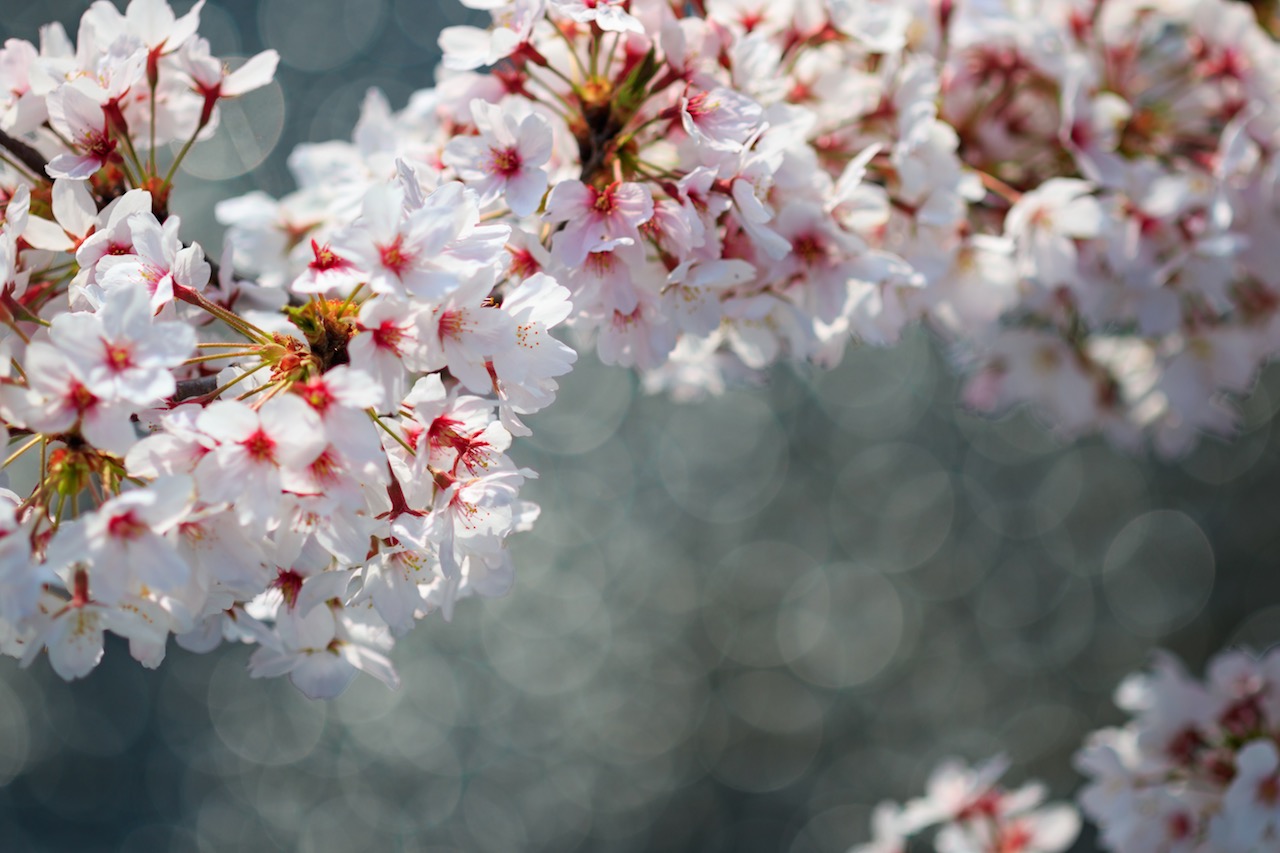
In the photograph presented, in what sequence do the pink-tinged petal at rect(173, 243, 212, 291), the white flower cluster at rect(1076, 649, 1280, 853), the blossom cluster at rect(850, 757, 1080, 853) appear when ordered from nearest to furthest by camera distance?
the pink-tinged petal at rect(173, 243, 212, 291) → the white flower cluster at rect(1076, 649, 1280, 853) → the blossom cluster at rect(850, 757, 1080, 853)

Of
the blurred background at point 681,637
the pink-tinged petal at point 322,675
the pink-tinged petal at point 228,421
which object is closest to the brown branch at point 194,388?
the pink-tinged petal at point 228,421

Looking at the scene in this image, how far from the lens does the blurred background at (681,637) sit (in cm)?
703

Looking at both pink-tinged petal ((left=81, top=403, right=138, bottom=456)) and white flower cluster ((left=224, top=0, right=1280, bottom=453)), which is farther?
white flower cluster ((left=224, top=0, right=1280, bottom=453))

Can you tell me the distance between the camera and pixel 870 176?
46.5 inches

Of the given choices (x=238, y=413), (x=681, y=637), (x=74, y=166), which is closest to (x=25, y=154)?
(x=74, y=166)

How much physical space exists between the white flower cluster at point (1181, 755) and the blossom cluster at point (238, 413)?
940 mm

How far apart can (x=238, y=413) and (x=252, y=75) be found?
483 mm

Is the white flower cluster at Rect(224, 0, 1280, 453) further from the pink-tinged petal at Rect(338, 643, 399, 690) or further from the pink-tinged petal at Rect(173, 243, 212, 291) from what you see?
the pink-tinged petal at Rect(338, 643, 399, 690)

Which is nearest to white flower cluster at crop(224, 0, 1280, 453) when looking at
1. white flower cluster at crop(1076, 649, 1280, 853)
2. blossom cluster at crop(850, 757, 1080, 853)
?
white flower cluster at crop(1076, 649, 1280, 853)

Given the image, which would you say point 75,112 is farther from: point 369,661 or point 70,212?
point 369,661

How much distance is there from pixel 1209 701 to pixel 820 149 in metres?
0.86

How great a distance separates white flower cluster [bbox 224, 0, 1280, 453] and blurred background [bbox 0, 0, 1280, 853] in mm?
5667

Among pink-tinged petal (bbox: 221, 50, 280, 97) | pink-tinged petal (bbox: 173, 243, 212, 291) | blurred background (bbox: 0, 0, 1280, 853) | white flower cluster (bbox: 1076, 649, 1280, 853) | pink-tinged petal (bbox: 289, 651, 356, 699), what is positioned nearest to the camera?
pink-tinged petal (bbox: 173, 243, 212, 291)

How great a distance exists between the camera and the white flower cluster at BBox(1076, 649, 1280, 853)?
4.22ft
